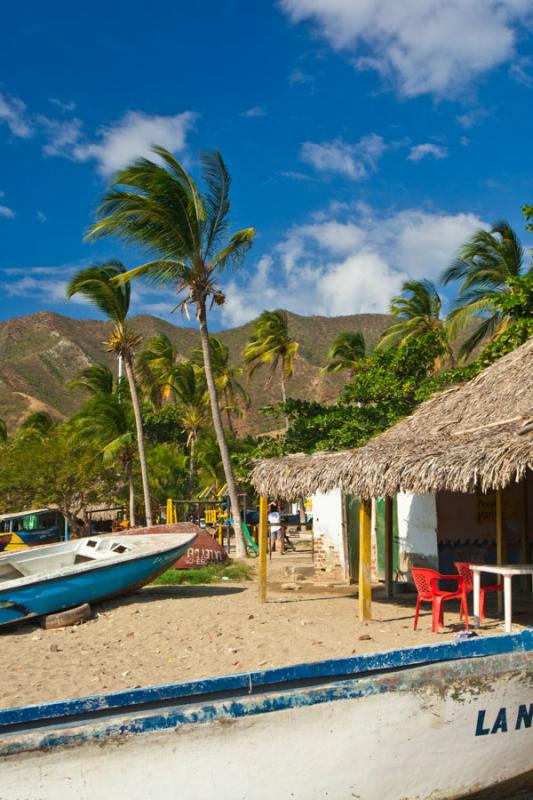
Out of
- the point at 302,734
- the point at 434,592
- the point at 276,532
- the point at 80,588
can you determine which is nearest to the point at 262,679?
the point at 302,734

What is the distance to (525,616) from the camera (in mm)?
9406

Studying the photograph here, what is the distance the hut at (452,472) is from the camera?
26.2 ft

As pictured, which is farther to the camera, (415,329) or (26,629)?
(415,329)

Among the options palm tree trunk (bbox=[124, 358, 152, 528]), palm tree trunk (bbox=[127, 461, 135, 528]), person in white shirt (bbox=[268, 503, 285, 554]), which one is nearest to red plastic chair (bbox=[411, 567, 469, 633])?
person in white shirt (bbox=[268, 503, 285, 554])

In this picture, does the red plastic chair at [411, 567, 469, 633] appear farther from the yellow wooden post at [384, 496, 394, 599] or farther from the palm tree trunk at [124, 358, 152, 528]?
the palm tree trunk at [124, 358, 152, 528]

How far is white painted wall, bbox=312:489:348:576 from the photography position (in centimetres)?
1384

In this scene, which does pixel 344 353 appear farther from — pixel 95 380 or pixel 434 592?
pixel 434 592

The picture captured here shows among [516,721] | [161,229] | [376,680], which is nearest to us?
[376,680]

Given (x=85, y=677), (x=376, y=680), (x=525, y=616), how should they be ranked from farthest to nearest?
1. (x=525, y=616)
2. (x=85, y=677)
3. (x=376, y=680)

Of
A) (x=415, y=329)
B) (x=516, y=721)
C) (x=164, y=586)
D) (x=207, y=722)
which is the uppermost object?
(x=415, y=329)

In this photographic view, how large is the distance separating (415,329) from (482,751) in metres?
27.0

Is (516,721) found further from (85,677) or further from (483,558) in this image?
(483,558)

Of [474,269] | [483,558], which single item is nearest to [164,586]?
[483,558]

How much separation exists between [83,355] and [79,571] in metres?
82.2
